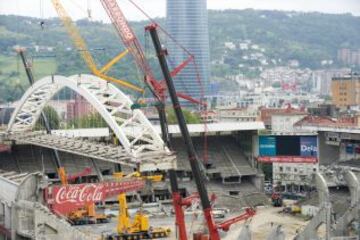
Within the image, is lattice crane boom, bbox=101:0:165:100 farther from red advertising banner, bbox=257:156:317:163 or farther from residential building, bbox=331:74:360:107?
residential building, bbox=331:74:360:107

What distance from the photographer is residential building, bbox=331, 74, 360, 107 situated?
124 meters

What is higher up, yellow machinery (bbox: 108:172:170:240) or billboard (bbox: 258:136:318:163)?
billboard (bbox: 258:136:318:163)

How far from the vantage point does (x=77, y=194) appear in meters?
36.5

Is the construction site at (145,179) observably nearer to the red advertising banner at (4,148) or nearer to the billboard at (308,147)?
the red advertising banner at (4,148)

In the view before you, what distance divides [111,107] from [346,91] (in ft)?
277

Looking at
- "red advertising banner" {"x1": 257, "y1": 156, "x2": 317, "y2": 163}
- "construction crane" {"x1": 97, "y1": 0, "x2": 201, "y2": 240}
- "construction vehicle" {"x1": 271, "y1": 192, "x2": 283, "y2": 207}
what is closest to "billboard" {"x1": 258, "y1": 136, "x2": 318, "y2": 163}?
"red advertising banner" {"x1": 257, "y1": 156, "x2": 317, "y2": 163}

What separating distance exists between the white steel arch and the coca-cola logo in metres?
3.81

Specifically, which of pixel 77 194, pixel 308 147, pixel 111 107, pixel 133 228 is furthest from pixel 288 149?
pixel 77 194

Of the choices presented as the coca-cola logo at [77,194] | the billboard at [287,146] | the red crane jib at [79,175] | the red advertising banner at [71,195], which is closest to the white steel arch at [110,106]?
the red advertising banner at [71,195]

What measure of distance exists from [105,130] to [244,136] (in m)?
12.0

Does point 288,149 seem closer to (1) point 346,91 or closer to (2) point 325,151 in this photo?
(2) point 325,151

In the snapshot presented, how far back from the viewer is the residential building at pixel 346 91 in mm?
124375

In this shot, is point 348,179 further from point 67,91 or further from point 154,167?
point 67,91

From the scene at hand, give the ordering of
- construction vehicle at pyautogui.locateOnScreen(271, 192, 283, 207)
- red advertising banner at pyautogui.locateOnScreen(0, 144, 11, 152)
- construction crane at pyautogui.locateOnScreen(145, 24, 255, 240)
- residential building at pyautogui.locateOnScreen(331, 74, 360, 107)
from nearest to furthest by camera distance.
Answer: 1. construction crane at pyautogui.locateOnScreen(145, 24, 255, 240)
2. red advertising banner at pyautogui.locateOnScreen(0, 144, 11, 152)
3. construction vehicle at pyautogui.locateOnScreen(271, 192, 283, 207)
4. residential building at pyautogui.locateOnScreen(331, 74, 360, 107)
